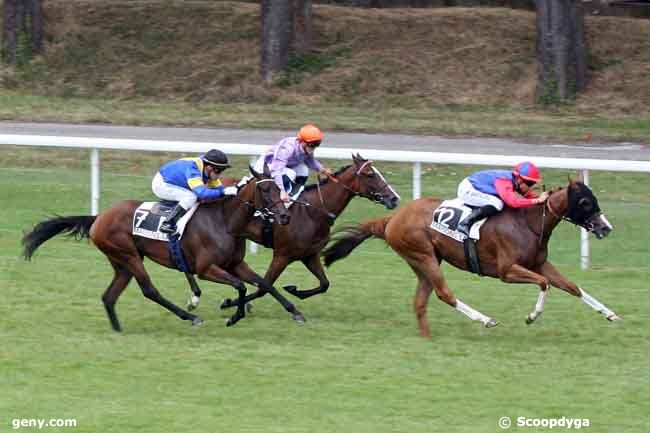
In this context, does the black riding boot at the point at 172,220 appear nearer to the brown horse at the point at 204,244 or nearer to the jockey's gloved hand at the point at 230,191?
the brown horse at the point at 204,244

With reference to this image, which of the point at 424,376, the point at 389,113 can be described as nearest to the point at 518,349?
the point at 424,376

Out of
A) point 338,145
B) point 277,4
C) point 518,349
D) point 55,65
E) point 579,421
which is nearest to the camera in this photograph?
point 579,421

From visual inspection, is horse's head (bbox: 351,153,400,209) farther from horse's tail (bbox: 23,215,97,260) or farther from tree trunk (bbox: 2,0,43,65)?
tree trunk (bbox: 2,0,43,65)

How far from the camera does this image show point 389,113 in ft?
68.6

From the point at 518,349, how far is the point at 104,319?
9.33 feet

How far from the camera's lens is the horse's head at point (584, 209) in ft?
25.8

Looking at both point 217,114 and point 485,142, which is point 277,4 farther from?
point 485,142

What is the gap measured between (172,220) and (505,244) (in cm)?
220

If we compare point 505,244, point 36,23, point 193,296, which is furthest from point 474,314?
point 36,23

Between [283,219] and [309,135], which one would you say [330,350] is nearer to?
[283,219]

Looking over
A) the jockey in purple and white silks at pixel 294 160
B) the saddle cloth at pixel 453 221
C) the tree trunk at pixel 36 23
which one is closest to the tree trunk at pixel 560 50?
the tree trunk at pixel 36 23

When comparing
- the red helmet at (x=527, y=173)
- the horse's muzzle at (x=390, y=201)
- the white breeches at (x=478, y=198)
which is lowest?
the horse's muzzle at (x=390, y=201)

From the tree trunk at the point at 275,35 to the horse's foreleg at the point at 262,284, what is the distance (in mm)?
14345

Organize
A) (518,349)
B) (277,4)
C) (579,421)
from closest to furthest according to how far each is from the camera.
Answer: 1. (579,421)
2. (518,349)
3. (277,4)
